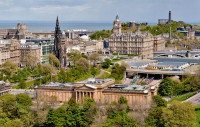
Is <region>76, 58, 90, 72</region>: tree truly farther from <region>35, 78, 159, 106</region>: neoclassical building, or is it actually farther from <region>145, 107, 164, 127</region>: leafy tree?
<region>145, 107, 164, 127</region>: leafy tree

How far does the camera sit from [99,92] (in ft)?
260

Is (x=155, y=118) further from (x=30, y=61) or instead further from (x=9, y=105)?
(x=30, y=61)

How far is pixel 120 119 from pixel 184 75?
165ft

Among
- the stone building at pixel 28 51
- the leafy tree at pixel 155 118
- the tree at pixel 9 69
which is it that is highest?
the stone building at pixel 28 51

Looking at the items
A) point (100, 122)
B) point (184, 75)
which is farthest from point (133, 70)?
point (100, 122)

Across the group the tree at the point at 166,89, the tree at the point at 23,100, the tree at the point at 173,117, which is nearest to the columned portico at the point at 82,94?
the tree at the point at 23,100

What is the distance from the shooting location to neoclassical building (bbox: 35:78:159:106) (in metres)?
76.2

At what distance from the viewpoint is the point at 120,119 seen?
62.3 m

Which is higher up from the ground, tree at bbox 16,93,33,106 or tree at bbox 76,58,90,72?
tree at bbox 76,58,90,72

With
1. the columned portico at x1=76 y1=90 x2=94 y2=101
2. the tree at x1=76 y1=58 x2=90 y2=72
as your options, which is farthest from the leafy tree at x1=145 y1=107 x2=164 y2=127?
the tree at x1=76 y1=58 x2=90 y2=72

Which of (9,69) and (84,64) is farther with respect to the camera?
(84,64)

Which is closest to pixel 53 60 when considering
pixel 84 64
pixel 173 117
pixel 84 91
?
pixel 84 64

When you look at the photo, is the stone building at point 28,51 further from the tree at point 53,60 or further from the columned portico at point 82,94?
the columned portico at point 82,94

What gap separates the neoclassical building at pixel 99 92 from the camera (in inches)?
3002
